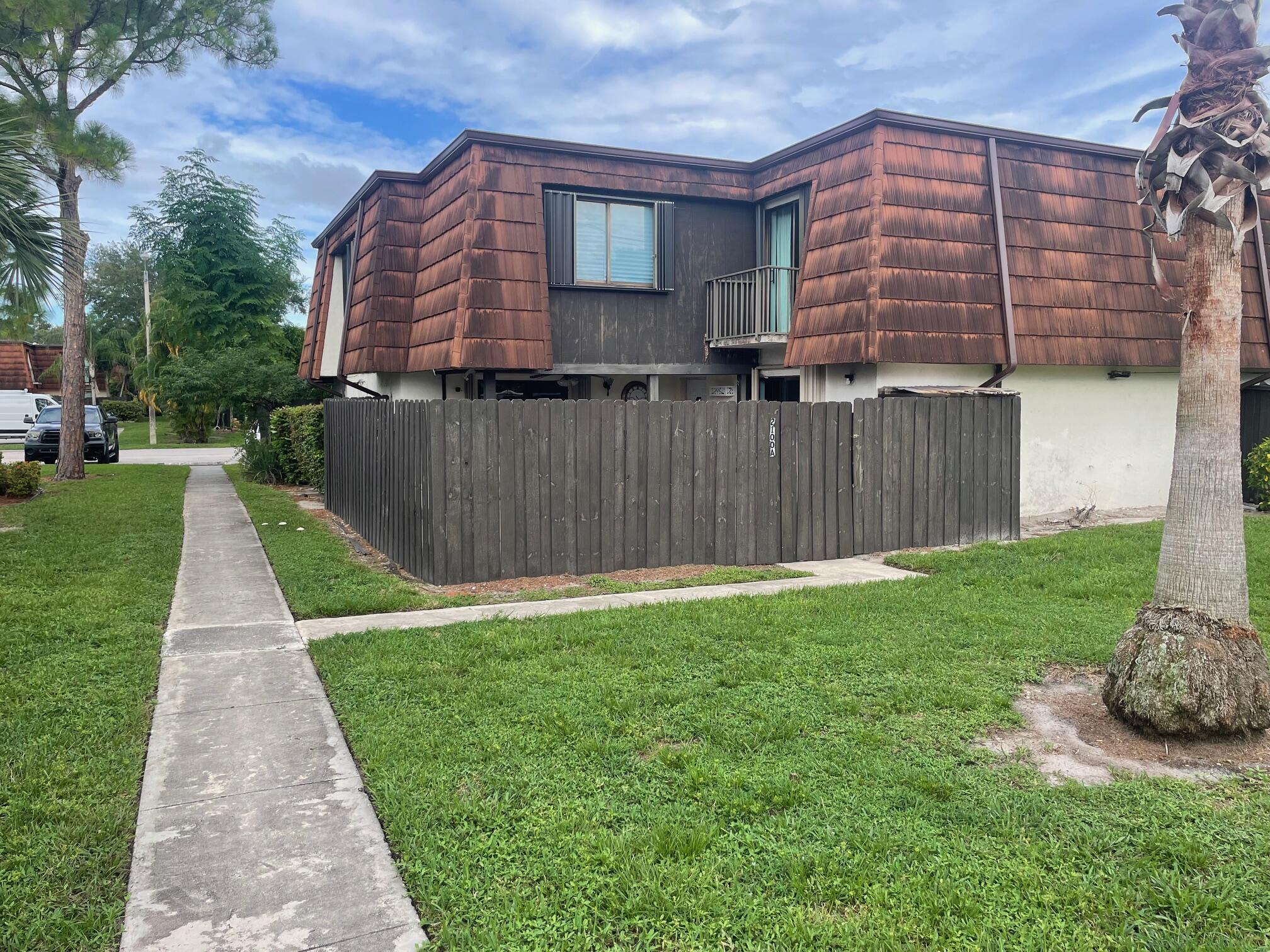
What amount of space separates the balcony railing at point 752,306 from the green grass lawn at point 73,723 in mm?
8677

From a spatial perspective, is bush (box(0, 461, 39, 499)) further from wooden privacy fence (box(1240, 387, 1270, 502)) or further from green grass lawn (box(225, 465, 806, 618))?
wooden privacy fence (box(1240, 387, 1270, 502))

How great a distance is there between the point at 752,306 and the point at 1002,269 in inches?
152

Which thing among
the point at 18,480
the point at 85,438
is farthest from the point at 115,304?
the point at 18,480

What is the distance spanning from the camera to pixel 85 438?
2533 cm

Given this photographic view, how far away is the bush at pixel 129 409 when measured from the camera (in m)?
52.6

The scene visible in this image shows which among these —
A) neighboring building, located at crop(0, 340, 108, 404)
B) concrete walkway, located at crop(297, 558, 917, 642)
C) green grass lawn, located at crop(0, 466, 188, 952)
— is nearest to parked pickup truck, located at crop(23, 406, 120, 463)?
neighboring building, located at crop(0, 340, 108, 404)

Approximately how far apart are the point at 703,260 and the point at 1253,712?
12.0 meters

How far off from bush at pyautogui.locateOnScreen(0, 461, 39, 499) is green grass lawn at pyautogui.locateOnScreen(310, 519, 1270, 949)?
12.8 meters

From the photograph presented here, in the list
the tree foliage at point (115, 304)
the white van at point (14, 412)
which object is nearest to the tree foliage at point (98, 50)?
the white van at point (14, 412)

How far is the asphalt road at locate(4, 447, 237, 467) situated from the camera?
28.7m

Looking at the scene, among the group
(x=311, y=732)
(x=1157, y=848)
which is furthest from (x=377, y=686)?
(x=1157, y=848)

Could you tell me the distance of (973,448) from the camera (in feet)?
37.2

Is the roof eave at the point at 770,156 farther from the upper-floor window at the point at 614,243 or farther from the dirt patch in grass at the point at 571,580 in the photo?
the dirt patch in grass at the point at 571,580

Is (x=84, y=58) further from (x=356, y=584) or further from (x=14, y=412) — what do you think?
(x=14, y=412)
